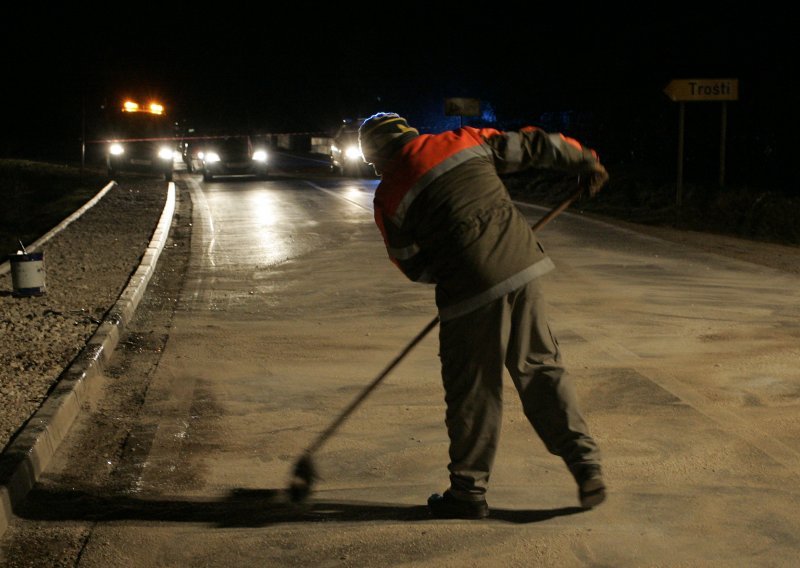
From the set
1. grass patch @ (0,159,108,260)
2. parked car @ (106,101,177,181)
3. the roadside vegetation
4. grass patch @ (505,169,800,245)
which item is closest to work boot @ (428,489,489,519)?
the roadside vegetation

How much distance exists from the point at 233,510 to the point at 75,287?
6.58 metres

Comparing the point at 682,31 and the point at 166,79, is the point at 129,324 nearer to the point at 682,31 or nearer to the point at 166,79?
the point at 682,31

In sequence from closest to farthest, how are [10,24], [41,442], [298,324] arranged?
[41,442] < [298,324] < [10,24]

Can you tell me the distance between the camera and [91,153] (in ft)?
146

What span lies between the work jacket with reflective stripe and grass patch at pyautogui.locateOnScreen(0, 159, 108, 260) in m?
14.0

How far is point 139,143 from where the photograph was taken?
104ft

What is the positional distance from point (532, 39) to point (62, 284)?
3391cm

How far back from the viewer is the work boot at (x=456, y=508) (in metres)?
4.56

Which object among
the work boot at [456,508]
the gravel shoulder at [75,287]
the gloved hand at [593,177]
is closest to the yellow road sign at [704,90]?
the gravel shoulder at [75,287]

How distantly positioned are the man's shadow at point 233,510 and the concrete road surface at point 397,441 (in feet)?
0.04

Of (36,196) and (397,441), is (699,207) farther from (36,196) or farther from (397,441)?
(36,196)

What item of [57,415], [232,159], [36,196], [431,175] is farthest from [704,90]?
[36,196]

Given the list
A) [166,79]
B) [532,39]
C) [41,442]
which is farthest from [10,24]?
[41,442]

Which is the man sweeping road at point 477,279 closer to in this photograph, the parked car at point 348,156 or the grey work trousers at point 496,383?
the grey work trousers at point 496,383
